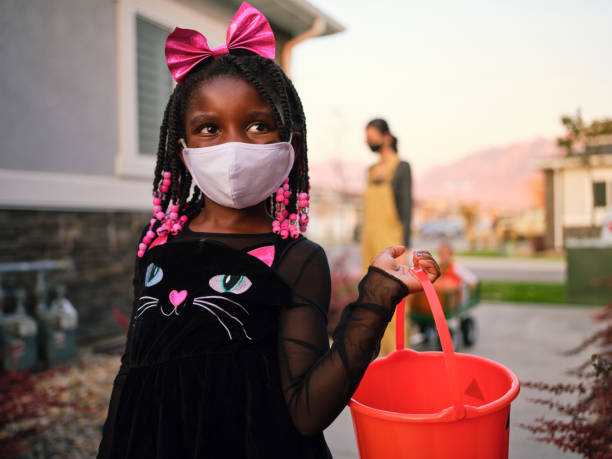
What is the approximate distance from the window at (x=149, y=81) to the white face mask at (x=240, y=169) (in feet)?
15.6

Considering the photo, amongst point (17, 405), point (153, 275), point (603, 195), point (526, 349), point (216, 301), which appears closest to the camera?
point (216, 301)

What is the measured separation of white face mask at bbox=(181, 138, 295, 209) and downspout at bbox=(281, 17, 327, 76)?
534 cm

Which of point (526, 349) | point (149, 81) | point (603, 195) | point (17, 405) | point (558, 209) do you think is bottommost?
point (526, 349)

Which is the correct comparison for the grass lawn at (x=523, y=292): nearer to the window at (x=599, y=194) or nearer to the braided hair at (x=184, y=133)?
the braided hair at (x=184, y=133)

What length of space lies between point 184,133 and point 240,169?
0.86 feet

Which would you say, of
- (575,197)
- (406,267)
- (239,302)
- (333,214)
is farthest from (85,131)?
(575,197)

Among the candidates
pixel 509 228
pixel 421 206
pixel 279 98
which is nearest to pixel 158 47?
pixel 279 98

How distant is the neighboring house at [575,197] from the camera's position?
20.5 meters

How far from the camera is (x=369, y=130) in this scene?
4.36 m

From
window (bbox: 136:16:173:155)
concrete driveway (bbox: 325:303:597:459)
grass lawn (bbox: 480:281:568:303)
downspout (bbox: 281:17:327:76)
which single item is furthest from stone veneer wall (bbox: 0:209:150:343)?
grass lawn (bbox: 480:281:568:303)

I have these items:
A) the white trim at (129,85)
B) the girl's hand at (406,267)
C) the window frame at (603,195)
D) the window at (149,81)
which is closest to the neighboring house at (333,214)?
the window frame at (603,195)

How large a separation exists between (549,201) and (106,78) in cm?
2085

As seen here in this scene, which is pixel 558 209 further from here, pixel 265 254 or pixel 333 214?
pixel 265 254

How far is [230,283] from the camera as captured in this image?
1231 mm
